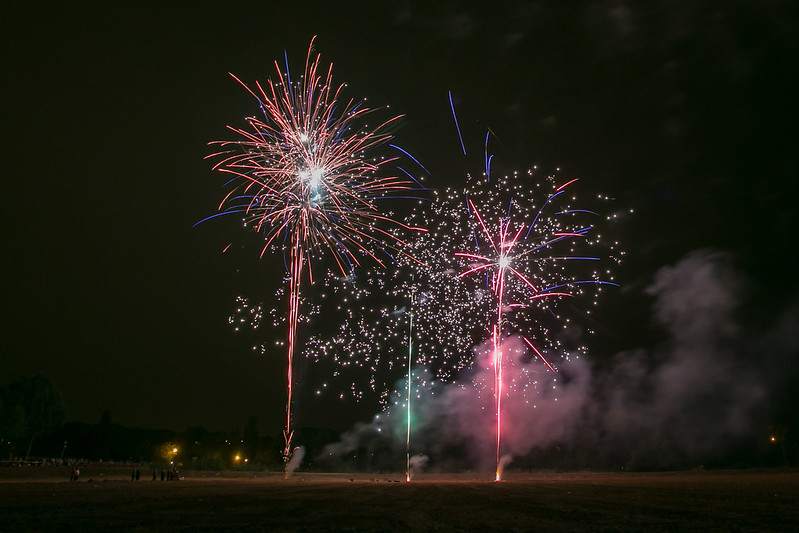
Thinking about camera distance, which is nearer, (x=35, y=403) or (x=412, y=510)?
(x=412, y=510)

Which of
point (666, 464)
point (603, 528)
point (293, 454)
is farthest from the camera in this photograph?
point (293, 454)

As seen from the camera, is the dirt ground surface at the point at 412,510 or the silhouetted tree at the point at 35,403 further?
the silhouetted tree at the point at 35,403

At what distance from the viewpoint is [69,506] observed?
2086 cm

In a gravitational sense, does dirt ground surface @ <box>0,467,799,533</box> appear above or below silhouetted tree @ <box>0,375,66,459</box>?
below

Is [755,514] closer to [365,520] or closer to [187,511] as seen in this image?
[365,520]

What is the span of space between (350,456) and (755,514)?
6312cm

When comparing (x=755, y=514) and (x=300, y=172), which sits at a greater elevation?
(x=300, y=172)

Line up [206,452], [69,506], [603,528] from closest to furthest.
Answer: [603,528] → [69,506] → [206,452]

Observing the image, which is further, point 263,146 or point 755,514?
point 263,146

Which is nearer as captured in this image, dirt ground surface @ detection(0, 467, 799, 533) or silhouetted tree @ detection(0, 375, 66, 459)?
dirt ground surface @ detection(0, 467, 799, 533)

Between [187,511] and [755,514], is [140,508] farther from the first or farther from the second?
[755,514]

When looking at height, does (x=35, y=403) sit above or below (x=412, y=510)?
above

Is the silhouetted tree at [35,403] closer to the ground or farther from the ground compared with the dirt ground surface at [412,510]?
farther from the ground

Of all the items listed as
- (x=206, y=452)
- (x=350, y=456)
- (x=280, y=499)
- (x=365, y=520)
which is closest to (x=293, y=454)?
(x=350, y=456)
